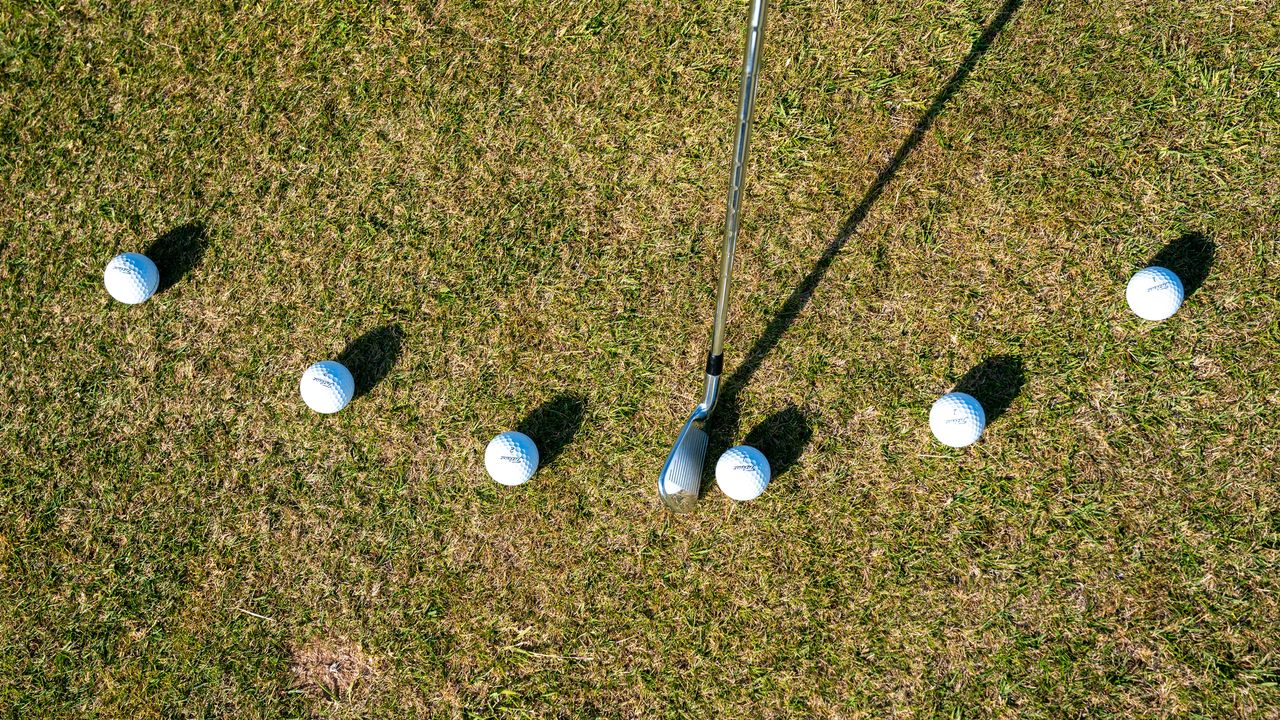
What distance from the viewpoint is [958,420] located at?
435 centimetres

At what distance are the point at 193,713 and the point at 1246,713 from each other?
582 centimetres

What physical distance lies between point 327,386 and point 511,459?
3.88 feet

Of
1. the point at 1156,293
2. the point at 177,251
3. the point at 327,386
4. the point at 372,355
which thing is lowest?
the point at 327,386

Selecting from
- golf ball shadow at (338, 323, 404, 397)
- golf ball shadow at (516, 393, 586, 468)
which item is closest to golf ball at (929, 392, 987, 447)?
golf ball shadow at (516, 393, 586, 468)

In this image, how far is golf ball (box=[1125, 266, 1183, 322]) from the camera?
4312 millimetres

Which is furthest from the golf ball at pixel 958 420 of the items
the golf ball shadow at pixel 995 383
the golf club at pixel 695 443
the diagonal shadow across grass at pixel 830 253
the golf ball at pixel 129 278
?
the golf ball at pixel 129 278

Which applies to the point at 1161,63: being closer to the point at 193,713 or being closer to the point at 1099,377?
the point at 1099,377

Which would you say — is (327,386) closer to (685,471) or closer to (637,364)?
(637,364)

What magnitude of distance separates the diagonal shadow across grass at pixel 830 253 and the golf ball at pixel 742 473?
21 centimetres

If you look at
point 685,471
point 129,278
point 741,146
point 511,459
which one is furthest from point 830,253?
point 129,278

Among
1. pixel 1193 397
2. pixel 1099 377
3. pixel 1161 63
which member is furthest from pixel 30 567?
pixel 1161 63

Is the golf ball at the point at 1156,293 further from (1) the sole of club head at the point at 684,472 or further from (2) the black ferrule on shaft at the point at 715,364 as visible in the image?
(1) the sole of club head at the point at 684,472

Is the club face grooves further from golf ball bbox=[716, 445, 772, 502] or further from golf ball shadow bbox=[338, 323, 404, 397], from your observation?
golf ball shadow bbox=[338, 323, 404, 397]

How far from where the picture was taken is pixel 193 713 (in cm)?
467
